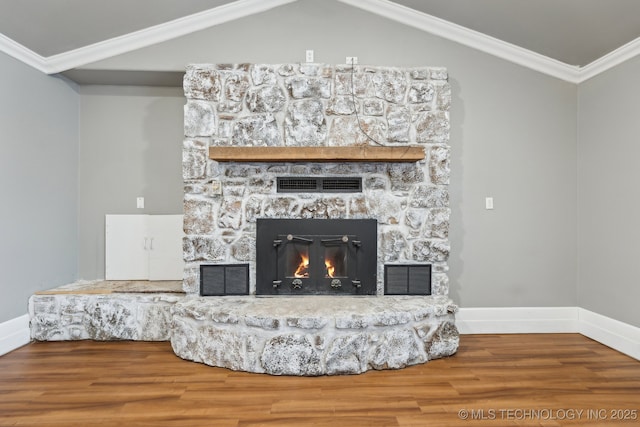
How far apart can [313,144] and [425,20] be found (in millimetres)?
1535

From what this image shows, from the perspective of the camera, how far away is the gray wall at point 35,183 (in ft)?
10.1

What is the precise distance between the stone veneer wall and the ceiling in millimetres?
519

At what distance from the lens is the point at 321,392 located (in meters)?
2.40

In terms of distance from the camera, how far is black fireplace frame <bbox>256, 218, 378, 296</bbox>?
3273mm

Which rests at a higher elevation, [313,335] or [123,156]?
[123,156]

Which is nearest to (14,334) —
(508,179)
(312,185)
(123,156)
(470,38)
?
(123,156)

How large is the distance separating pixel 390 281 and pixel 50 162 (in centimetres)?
321

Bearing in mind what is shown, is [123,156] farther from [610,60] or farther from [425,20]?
[610,60]

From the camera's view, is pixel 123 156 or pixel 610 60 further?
pixel 123 156

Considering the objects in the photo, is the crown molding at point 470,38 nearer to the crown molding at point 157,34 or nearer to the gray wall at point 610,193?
the gray wall at point 610,193

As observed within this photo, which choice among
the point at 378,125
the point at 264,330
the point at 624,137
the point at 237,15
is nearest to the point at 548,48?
the point at 624,137

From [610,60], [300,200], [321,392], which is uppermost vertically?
[610,60]

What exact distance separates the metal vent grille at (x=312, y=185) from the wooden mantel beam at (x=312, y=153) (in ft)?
0.84

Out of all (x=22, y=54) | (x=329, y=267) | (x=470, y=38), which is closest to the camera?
(x=22, y=54)
